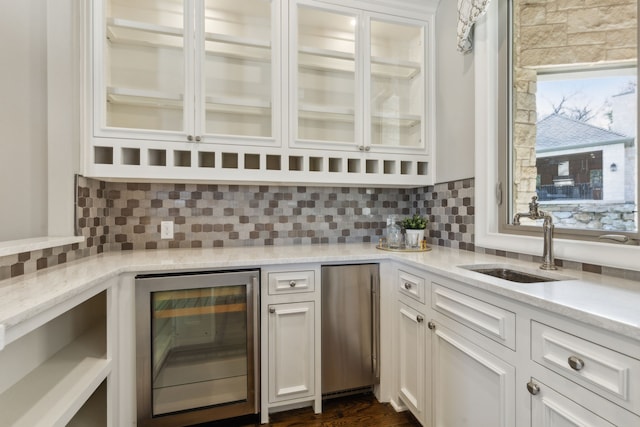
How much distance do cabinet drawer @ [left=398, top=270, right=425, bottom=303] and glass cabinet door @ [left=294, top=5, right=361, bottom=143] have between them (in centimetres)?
92

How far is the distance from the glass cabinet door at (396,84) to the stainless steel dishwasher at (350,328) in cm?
88

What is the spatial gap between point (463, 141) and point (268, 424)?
1.94 meters

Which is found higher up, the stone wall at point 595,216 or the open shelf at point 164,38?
the open shelf at point 164,38

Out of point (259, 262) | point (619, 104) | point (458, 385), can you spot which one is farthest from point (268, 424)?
point (619, 104)

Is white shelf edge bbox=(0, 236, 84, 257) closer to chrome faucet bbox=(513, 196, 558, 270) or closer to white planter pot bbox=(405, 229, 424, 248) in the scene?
white planter pot bbox=(405, 229, 424, 248)

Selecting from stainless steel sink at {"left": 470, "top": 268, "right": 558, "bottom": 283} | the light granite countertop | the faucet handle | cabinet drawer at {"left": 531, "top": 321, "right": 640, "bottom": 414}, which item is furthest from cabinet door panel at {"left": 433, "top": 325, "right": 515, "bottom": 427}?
the faucet handle

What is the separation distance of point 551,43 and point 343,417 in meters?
2.19

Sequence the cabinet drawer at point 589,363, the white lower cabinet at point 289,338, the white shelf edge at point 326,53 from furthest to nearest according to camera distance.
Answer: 1. the white shelf edge at point 326,53
2. the white lower cabinet at point 289,338
3. the cabinet drawer at point 589,363

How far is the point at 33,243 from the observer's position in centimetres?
126

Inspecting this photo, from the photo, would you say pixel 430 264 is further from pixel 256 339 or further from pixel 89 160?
pixel 89 160

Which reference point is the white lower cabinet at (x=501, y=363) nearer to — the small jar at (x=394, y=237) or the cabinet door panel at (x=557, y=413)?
the cabinet door panel at (x=557, y=413)

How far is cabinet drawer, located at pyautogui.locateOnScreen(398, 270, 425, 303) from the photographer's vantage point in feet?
4.95

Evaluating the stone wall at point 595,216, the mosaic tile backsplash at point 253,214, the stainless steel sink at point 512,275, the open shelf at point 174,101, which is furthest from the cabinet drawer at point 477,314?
the open shelf at point 174,101

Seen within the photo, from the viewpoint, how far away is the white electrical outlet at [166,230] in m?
1.99
